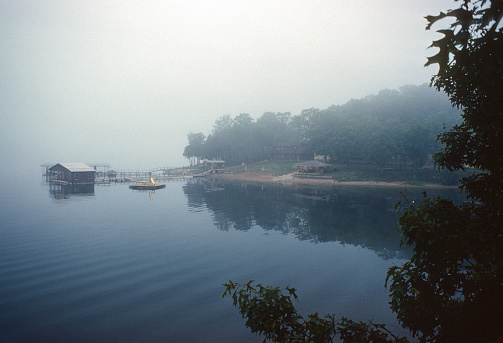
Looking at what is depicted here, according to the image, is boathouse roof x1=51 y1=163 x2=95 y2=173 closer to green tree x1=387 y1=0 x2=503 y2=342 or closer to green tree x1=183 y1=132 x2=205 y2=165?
green tree x1=183 y1=132 x2=205 y2=165

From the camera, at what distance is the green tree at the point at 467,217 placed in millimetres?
4582

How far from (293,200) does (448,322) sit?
46.7 m

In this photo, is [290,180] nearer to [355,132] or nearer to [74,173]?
[355,132]

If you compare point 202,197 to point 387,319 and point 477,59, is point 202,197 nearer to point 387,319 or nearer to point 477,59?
point 387,319

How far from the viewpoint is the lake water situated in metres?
14.0

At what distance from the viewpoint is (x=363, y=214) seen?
129 feet

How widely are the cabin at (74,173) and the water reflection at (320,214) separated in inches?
1451

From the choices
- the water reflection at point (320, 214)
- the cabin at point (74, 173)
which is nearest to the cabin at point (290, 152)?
the water reflection at point (320, 214)

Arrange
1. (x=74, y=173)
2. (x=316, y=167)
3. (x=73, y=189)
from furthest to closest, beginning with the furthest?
(x=316, y=167)
(x=74, y=173)
(x=73, y=189)

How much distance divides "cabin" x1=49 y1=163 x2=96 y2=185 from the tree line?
47.9 meters

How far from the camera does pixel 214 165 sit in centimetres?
10950

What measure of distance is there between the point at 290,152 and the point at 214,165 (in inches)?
1170

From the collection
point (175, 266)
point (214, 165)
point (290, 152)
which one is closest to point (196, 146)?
point (214, 165)

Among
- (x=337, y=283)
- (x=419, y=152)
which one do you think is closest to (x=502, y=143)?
(x=337, y=283)
